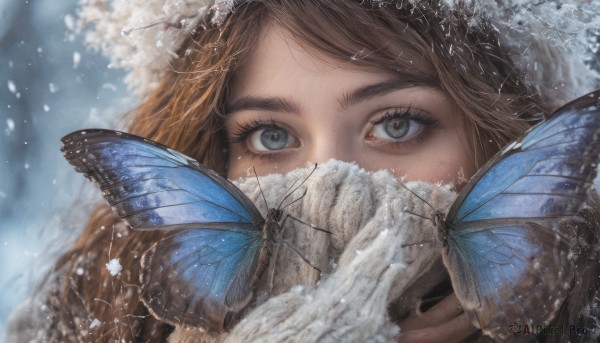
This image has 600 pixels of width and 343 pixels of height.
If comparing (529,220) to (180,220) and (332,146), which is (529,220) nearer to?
(332,146)

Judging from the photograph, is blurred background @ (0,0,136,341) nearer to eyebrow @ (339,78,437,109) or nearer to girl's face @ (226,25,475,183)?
girl's face @ (226,25,475,183)

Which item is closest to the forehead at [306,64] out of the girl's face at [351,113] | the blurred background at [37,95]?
the girl's face at [351,113]

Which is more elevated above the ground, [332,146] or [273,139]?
[273,139]

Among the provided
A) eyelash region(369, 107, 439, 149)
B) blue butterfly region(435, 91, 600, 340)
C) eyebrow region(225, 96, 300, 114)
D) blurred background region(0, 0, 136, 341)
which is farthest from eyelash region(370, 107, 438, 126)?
blurred background region(0, 0, 136, 341)

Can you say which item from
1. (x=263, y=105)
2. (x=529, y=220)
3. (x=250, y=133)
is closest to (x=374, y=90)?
(x=263, y=105)

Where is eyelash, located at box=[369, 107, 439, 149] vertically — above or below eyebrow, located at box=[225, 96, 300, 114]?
below

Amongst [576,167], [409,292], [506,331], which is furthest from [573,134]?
[409,292]
